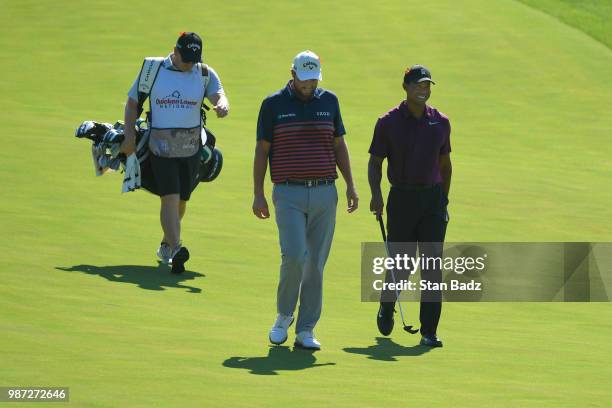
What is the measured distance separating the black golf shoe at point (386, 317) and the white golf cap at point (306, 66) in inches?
78.1

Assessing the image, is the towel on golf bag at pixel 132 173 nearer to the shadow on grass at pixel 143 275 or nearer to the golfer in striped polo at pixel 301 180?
the shadow on grass at pixel 143 275

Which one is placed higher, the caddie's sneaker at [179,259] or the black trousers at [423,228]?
the black trousers at [423,228]

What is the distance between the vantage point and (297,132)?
9.97 metres

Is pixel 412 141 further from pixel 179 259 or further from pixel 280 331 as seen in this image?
pixel 179 259

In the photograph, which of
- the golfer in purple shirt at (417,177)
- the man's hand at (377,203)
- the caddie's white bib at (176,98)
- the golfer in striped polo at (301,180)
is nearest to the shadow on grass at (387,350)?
the golfer in purple shirt at (417,177)

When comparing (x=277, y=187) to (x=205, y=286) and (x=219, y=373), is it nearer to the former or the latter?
(x=219, y=373)

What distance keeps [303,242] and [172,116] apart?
3.22 m

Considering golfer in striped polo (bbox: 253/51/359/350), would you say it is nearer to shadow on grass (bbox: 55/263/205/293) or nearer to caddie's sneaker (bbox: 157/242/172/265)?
shadow on grass (bbox: 55/263/205/293)

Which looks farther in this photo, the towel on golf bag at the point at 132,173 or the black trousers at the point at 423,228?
the towel on golf bag at the point at 132,173

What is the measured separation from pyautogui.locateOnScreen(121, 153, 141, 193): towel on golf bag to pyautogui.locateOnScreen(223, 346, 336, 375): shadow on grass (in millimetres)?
3319

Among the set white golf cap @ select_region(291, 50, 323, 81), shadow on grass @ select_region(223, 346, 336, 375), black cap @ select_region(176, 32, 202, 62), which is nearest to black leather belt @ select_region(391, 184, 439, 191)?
white golf cap @ select_region(291, 50, 323, 81)

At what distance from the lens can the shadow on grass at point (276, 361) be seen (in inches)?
366

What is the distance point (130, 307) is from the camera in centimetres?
1105

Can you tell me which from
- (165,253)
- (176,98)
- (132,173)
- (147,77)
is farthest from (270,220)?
(147,77)
